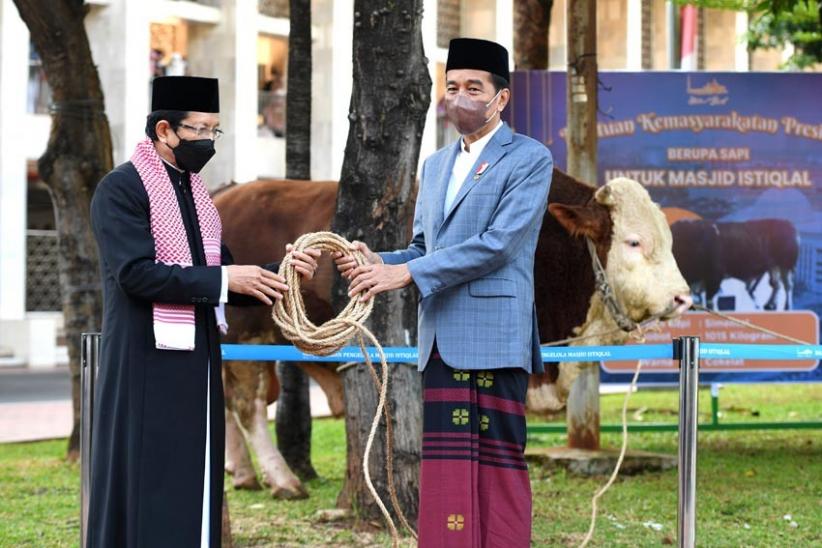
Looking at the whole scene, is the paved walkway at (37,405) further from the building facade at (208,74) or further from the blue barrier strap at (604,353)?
the blue barrier strap at (604,353)

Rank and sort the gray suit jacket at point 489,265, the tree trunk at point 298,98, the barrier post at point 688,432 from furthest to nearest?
the tree trunk at point 298,98 < the barrier post at point 688,432 < the gray suit jacket at point 489,265

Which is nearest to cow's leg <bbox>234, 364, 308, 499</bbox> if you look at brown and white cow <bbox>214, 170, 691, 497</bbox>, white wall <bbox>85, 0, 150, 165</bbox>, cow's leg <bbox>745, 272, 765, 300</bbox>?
brown and white cow <bbox>214, 170, 691, 497</bbox>

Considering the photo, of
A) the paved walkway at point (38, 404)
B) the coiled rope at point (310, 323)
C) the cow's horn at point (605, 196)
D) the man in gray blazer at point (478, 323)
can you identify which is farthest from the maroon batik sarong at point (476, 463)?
the paved walkway at point (38, 404)

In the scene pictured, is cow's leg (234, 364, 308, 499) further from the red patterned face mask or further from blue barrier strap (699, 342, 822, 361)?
the red patterned face mask

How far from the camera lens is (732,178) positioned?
11.7 metres

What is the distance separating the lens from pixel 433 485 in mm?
5391

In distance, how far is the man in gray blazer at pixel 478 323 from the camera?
5.29 m

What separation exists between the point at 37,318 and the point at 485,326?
73.6 feet

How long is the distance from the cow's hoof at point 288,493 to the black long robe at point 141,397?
4.27 metres

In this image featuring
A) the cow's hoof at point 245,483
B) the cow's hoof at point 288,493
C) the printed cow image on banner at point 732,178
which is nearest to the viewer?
the cow's hoof at point 288,493

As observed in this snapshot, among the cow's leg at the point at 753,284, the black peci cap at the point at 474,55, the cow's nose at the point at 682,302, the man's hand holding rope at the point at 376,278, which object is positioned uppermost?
the black peci cap at the point at 474,55

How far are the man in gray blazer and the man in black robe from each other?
0.61 meters

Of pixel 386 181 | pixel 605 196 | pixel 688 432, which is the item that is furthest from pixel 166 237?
pixel 605 196

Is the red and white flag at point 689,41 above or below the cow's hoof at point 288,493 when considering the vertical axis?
above
